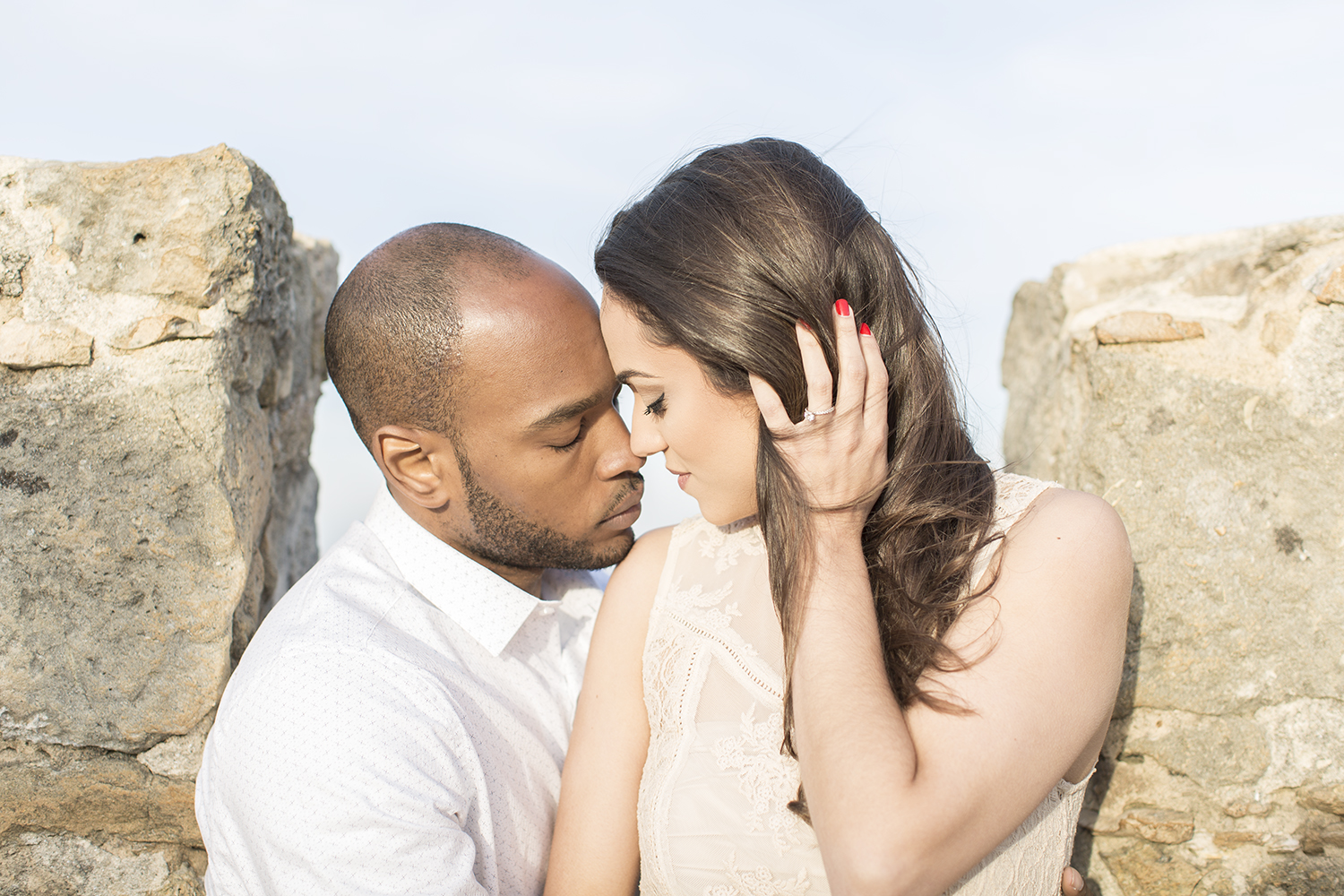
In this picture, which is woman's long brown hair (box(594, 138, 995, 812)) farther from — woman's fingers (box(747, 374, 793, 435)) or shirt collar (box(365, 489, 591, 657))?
shirt collar (box(365, 489, 591, 657))

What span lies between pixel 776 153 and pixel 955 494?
86cm

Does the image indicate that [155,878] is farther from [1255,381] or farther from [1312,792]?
[1255,381]

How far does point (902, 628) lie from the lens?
168 cm

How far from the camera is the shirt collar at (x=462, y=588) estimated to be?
2242 millimetres

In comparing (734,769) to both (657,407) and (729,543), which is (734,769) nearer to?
(729,543)

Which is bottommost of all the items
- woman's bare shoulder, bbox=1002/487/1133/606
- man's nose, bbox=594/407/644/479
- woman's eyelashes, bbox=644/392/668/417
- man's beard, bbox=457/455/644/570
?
man's beard, bbox=457/455/644/570

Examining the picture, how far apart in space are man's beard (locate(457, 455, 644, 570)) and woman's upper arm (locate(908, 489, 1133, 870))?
1.06m

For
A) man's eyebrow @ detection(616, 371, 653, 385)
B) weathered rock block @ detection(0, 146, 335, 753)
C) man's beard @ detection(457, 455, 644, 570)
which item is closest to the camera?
man's eyebrow @ detection(616, 371, 653, 385)

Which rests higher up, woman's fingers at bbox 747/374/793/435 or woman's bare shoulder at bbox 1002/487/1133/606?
woman's fingers at bbox 747/374/793/435

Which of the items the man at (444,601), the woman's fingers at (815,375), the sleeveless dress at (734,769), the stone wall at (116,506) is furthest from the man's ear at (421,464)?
the woman's fingers at (815,375)

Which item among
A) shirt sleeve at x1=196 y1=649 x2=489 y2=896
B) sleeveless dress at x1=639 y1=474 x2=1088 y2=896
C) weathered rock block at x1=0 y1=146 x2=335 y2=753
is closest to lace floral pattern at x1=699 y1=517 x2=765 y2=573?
sleeveless dress at x1=639 y1=474 x2=1088 y2=896

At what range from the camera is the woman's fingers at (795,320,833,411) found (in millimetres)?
1694

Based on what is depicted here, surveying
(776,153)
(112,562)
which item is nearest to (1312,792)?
(776,153)

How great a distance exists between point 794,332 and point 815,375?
119 mm
